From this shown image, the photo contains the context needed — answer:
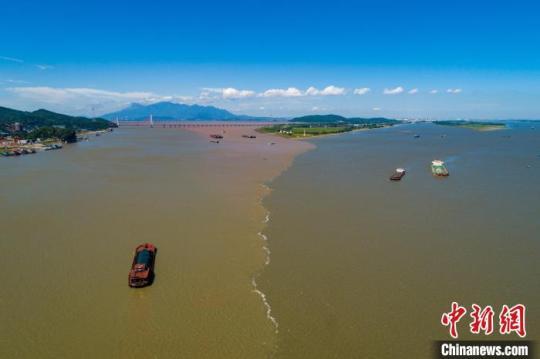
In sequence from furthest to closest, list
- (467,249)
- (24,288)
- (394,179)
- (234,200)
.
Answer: (394,179) → (234,200) → (467,249) → (24,288)

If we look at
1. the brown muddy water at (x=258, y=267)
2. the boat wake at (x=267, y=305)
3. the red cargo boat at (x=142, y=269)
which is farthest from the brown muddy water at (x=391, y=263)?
the red cargo boat at (x=142, y=269)

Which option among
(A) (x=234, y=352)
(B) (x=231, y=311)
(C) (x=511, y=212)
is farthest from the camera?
(C) (x=511, y=212)

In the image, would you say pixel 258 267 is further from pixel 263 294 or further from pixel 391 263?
pixel 391 263

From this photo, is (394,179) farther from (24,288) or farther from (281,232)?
(24,288)

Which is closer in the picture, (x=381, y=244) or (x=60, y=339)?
(x=60, y=339)

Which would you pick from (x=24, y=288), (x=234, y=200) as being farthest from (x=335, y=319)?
(x=234, y=200)
